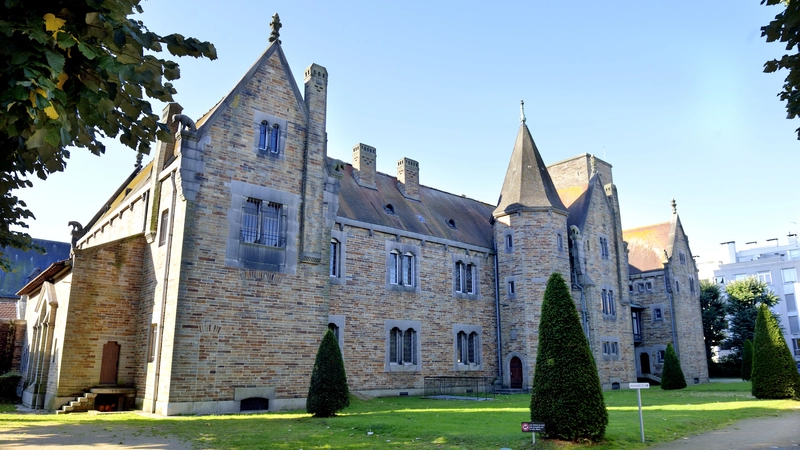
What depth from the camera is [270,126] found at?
2123 centimetres

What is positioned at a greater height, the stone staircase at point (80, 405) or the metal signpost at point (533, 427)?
the metal signpost at point (533, 427)

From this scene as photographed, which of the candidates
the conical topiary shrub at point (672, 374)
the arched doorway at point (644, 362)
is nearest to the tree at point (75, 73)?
the conical topiary shrub at point (672, 374)

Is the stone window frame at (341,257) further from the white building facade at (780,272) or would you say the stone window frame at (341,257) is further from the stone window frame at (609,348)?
the white building facade at (780,272)

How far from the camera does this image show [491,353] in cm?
3045

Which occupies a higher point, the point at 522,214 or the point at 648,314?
the point at 522,214

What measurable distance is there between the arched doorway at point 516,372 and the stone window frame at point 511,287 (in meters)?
3.30

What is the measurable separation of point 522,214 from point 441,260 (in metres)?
5.71

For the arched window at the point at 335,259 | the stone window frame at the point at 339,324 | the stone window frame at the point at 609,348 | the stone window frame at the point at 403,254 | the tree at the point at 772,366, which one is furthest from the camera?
the stone window frame at the point at 609,348

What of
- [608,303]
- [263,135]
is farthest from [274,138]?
[608,303]

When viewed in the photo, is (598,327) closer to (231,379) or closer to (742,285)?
(231,379)

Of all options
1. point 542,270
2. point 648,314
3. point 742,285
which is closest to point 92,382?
point 542,270

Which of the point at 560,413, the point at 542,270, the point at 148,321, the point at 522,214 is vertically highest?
the point at 522,214

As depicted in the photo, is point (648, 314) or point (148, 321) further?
point (648, 314)

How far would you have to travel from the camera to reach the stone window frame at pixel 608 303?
3444 centimetres
